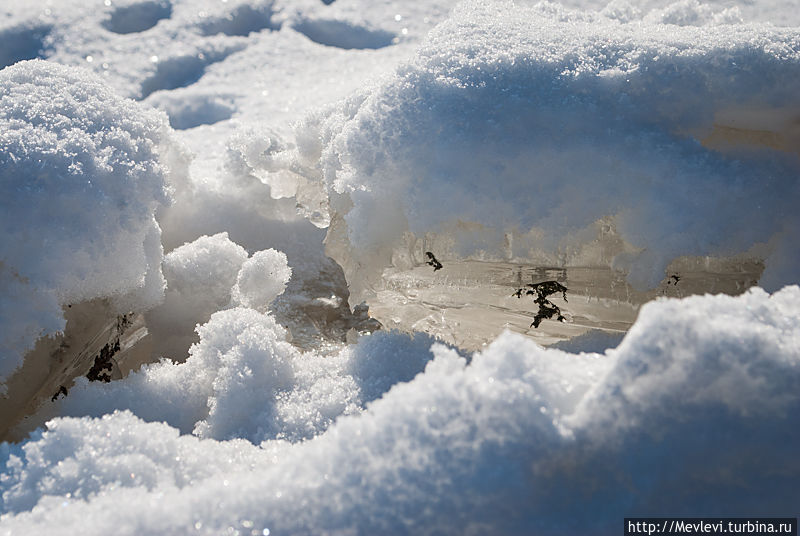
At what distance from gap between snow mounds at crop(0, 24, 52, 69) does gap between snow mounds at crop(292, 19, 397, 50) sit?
168cm

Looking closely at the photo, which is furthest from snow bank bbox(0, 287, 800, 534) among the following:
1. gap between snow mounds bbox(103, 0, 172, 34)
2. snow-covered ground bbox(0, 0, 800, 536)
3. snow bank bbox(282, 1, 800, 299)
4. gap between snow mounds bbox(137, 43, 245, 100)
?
gap between snow mounds bbox(103, 0, 172, 34)

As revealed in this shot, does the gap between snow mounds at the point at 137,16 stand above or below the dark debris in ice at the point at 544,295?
above

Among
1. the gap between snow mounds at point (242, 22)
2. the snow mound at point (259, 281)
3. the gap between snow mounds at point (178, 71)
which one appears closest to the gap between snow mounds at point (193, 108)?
the gap between snow mounds at point (178, 71)

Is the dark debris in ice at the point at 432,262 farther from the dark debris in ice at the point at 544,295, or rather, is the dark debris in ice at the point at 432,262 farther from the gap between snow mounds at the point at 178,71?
the gap between snow mounds at the point at 178,71

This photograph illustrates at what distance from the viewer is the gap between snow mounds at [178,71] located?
4166mm

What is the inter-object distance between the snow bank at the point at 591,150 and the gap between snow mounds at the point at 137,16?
11.9ft

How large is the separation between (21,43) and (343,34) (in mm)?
2084

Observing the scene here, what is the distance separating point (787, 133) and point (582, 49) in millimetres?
501

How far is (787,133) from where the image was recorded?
1.48 metres

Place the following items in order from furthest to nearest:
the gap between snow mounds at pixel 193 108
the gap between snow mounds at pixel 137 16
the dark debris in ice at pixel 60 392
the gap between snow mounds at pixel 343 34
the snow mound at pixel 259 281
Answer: the gap between snow mounds at pixel 343 34, the gap between snow mounds at pixel 137 16, the gap between snow mounds at pixel 193 108, the snow mound at pixel 259 281, the dark debris in ice at pixel 60 392

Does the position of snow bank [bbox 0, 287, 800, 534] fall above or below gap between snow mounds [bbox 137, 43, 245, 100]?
below

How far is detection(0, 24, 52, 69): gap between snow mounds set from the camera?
4047 millimetres

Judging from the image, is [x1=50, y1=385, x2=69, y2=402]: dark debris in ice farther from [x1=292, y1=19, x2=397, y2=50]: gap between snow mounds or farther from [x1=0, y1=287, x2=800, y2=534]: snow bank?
[x1=292, y1=19, x2=397, y2=50]: gap between snow mounds

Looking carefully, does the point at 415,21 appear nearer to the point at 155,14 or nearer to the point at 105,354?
the point at 155,14
